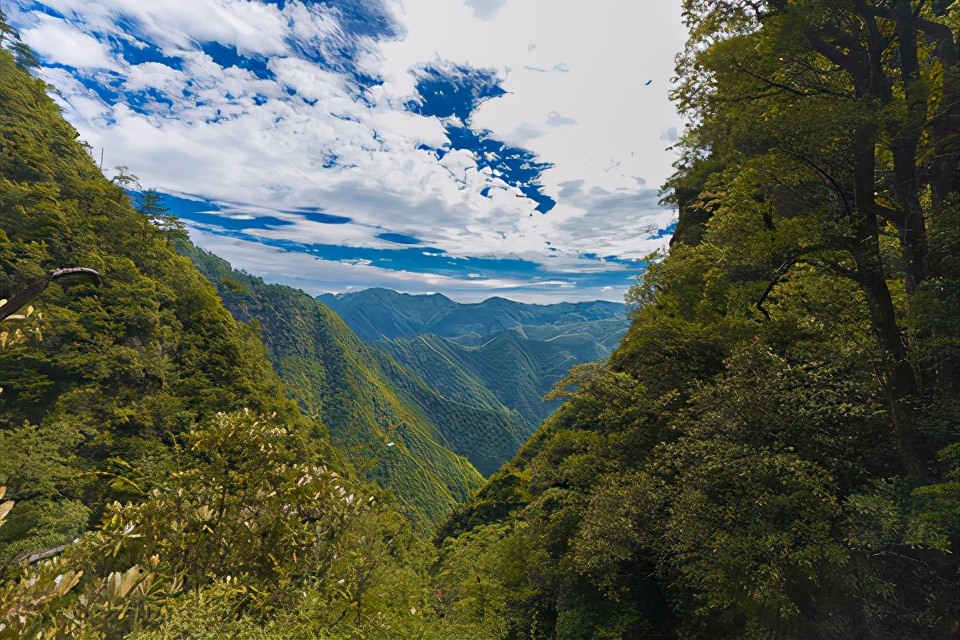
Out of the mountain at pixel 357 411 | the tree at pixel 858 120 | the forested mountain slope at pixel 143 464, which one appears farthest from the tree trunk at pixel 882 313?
the mountain at pixel 357 411

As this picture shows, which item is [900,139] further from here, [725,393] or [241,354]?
[241,354]

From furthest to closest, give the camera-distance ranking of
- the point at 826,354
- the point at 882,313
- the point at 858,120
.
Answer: the point at 826,354 → the point at 882,313 → the point at 858,120

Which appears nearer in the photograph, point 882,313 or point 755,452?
point 755,452

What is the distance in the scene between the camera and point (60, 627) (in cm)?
492

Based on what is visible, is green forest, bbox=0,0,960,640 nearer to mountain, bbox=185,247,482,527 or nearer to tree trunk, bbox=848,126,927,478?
tree trunk, bbox=848,126,927,478

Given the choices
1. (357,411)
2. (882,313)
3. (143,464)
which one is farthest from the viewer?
(357,411)

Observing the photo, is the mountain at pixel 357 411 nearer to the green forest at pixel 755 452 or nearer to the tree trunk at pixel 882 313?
the green forest at pixel 755 452

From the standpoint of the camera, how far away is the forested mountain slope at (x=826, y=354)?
8.11m

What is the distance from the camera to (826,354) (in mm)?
10305

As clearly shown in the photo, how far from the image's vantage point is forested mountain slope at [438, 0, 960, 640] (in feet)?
26.6

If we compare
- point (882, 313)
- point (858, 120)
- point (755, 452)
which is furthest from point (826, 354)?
point (858, 120)

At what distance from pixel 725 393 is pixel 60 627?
42.6ft

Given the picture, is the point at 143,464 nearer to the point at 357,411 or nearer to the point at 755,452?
the point at 755,452

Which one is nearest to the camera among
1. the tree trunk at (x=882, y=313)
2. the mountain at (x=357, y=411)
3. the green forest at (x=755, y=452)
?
the green forest at (x=755, y=452)
